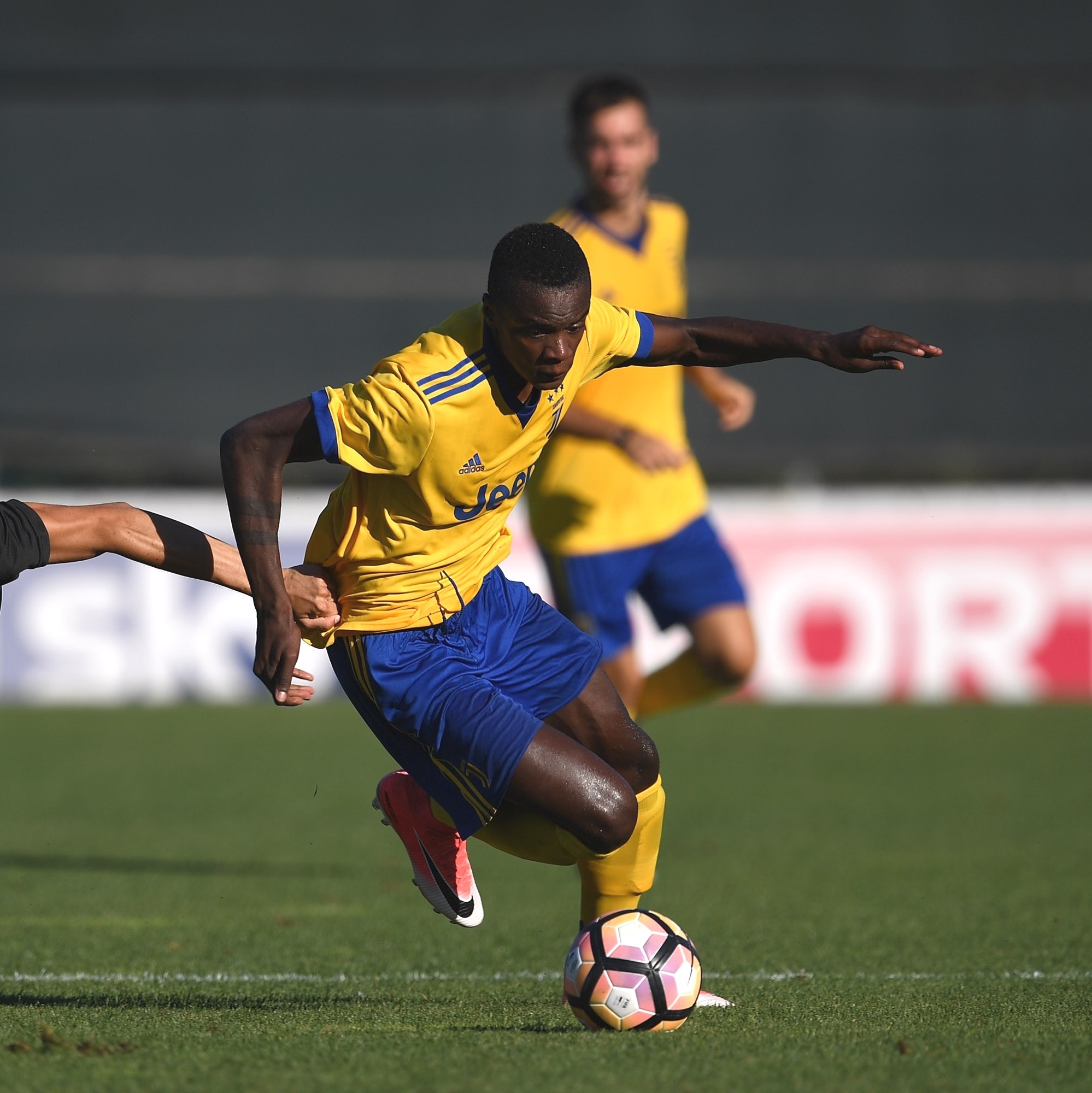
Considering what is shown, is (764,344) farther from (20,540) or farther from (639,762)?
(20,540)

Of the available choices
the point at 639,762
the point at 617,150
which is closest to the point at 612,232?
the point at 617,150

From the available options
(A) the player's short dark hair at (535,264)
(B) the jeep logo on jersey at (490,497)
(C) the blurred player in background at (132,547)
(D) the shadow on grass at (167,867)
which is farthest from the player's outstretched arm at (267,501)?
(D) the shadow on grass at (167,867)

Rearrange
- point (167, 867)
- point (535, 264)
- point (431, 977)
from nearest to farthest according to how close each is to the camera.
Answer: point (535, 264) < point (431, 977) < point (167, 867)

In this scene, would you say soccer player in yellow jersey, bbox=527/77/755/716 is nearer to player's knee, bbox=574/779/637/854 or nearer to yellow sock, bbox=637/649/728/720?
yellow sock, bbox=637/649/728/720

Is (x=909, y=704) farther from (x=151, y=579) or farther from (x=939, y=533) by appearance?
(x=151, y=579)

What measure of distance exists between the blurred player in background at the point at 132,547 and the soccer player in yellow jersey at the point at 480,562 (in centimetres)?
14

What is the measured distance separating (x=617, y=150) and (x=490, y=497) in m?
2.62

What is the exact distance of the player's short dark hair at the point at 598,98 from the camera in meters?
6.57

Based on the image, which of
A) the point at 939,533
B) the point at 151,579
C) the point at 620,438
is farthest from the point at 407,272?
the point at 620,438

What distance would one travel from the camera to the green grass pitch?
143 inches

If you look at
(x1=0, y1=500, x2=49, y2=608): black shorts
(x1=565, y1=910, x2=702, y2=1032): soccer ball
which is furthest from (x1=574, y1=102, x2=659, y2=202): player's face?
(x1=565, y1=910, x2=702, y2=1032): soccer ball

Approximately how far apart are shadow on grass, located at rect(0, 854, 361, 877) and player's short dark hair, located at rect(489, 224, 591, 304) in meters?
3.77

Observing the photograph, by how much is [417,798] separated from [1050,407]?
13172 millimetres

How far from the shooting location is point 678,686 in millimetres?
6816
